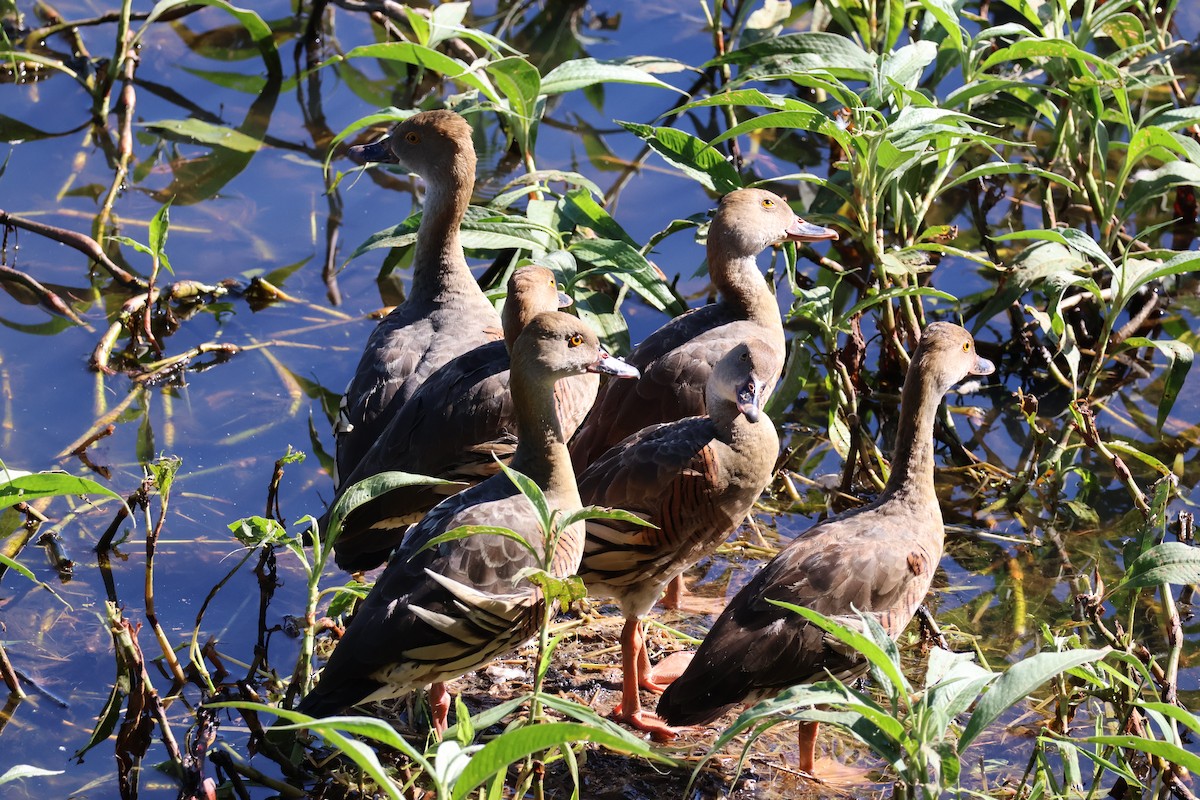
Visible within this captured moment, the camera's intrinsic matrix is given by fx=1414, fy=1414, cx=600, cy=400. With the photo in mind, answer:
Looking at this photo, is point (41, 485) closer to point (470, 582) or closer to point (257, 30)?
point (470, 582)

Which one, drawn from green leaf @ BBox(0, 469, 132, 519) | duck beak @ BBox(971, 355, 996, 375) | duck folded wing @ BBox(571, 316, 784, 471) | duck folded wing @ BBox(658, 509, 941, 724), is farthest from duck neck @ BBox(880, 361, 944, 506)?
green leaf @ BBox(0, 469, 132, 519)

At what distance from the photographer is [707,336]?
5652mm

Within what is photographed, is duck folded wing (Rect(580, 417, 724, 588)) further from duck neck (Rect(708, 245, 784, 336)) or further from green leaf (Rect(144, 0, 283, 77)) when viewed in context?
green leaf (Rect(144, 0, 283, 77))

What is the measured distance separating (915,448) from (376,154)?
303 cm

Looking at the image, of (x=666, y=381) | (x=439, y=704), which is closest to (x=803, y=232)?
(x=666, y=381)

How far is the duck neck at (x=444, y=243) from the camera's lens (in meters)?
6.17

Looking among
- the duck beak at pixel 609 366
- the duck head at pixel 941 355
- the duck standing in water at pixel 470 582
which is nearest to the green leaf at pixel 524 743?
the duck standing in water at pixel 470 582

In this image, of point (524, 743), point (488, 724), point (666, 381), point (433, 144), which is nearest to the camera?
point (524, 743)

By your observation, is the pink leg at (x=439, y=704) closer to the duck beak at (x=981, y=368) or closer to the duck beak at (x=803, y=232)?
the duck beak at (x=981, y=368)

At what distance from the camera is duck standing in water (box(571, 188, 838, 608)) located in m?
5.54

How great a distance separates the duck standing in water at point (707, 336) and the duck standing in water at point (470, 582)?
922 mm

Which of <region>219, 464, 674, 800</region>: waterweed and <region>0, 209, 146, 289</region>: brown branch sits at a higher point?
<region>0, 209, 146, 289</region>: brown branch

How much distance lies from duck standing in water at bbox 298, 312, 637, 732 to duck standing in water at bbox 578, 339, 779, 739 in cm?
30

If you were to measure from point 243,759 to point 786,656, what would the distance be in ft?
5.88
